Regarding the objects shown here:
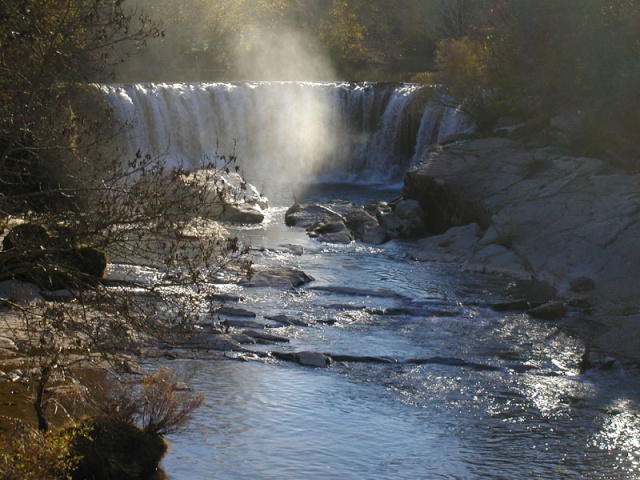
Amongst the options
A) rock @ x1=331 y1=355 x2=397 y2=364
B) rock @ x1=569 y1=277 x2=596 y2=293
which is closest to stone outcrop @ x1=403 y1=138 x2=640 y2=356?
rock @ x1=569 y1=277 x2=596 y2=293

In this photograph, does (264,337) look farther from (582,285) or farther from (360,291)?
(582,285)

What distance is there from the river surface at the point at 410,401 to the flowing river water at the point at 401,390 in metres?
0.03

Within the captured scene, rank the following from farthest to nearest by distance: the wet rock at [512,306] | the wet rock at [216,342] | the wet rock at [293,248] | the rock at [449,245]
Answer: the wet rock at [293,248], the rock at [449,245], the wet rock at [512,306], the wet rock at [216,342]

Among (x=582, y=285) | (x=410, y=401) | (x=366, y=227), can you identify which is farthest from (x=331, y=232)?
(x=410, y=401)

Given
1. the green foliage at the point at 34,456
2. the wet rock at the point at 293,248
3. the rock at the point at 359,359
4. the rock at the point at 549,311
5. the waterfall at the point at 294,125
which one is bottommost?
the green foliage at the point at 34,456

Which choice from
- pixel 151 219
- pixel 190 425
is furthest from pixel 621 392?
pixel 151 219

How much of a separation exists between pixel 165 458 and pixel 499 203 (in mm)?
13996

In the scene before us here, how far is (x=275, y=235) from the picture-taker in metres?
24.3

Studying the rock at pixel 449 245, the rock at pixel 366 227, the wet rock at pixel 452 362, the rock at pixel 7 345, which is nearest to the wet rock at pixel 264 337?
the wet rock at pixel 452 362

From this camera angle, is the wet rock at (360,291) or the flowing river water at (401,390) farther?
the wet rock at (360,291)

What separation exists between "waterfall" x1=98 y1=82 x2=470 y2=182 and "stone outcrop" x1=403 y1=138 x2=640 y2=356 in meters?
7.36

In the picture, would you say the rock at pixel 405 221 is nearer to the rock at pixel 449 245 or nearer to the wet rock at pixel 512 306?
the rock at pixel 449 245

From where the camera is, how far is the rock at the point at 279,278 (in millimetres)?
18562

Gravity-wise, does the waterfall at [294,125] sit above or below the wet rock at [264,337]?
above
